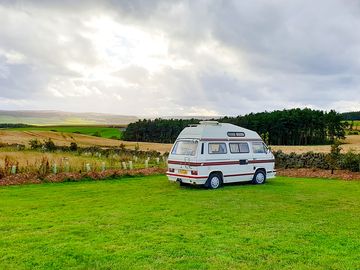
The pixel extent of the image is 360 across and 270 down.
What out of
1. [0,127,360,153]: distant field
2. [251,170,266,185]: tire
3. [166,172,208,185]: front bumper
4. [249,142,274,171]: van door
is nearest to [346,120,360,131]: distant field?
[0,127,360,153]: distant field

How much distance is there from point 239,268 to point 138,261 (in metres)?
1.69

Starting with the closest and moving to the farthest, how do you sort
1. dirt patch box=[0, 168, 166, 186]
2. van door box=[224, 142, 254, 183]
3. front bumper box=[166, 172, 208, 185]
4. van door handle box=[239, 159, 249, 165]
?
front bumper box=[166, 172, 208, 185] → van door box=[224, 142, 254, 183] → van door handle box=[239, 159, 249, 165] → dirt patch box=[0, 168, 166, 186]

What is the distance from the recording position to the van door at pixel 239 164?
58.1 feet

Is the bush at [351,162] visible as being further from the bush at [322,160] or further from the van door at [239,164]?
the van door at [239,164]

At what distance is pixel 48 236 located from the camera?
8500mm

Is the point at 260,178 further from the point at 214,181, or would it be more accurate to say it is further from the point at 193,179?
the point at 193,179

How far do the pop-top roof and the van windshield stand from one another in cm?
28

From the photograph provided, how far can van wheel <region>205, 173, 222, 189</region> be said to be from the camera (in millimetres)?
16944

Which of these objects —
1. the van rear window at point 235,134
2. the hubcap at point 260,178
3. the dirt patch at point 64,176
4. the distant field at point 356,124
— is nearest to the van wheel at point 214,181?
the van rear window at point 235,134

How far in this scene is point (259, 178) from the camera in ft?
62.3

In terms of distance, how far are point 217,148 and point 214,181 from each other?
1.41 meters

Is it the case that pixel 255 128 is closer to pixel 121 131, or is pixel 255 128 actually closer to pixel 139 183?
pixel 121 131

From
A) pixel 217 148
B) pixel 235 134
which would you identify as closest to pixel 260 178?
pixel 235 134

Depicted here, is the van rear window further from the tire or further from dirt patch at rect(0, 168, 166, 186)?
dirt patch at rect(0, 168, 166, 186)
